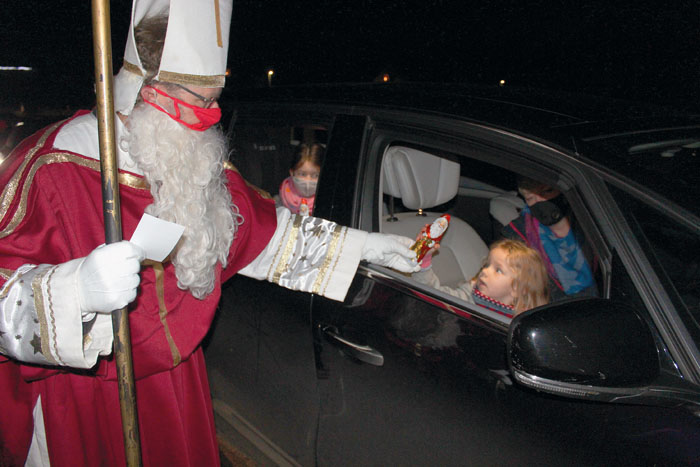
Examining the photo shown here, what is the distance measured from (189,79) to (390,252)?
91 centimetres

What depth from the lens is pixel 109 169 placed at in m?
1.06

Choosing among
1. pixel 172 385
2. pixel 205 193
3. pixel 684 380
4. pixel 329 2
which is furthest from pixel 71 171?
pixel 329 2

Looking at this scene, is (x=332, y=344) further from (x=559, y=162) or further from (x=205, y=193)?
(x=559, y=162)

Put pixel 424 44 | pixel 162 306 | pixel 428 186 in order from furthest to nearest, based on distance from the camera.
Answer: pixel 424 44 < pixel 428 186 < pixel 162 306

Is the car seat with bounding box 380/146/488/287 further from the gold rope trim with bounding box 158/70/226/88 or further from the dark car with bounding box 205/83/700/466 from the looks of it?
the gold rope trim with bounding box 158/70/226/88

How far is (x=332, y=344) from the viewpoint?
1713 millimetres

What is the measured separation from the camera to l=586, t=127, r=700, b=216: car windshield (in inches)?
47.0

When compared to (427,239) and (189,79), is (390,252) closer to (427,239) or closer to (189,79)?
(427,239)

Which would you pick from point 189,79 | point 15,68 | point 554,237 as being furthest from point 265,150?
point 15,68

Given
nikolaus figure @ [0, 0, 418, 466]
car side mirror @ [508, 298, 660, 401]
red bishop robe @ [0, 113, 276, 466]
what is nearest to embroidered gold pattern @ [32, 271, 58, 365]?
nikolaus figure @ [0, 0, 418, 466]

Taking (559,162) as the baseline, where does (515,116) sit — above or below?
above

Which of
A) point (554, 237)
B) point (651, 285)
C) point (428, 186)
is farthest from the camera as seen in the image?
point (428, 186)

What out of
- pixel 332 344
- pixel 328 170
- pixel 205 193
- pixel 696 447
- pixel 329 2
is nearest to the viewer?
pixel 696 447

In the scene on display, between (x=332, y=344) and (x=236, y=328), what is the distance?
596 millimetres
